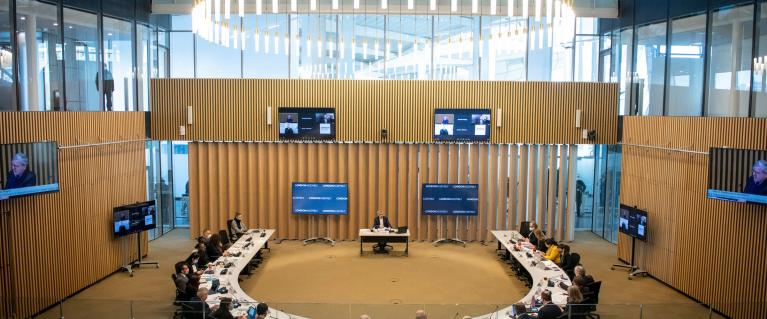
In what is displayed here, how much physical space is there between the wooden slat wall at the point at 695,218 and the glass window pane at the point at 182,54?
12095 millimetres

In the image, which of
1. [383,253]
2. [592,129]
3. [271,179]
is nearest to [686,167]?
[592,129]

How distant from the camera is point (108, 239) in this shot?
1377 cm

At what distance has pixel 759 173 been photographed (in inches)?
403

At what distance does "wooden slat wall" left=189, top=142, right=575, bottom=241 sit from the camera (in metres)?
17.3

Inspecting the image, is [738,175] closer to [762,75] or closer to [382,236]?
[762,75]

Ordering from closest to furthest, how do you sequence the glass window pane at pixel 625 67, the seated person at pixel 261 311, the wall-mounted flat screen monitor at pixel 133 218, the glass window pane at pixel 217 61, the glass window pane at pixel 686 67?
the seated person at pixel 261 311, the glass window pane at pixel 686 67, the wall-mounted flat screen monitor at pixel 133 218, the glass window pane at pixel 625 67, the glass window pane at pixel 217 61

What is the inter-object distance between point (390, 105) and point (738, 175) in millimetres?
8896

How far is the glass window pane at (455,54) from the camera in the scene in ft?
56.6

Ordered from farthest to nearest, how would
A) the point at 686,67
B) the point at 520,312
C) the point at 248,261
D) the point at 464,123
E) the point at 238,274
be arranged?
the point at 464,123, the point at 686,67, the point at 248,261, the point at 238,274, the point at 520,312

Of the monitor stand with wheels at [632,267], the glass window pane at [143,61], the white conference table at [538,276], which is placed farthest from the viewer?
the glass window pane at [143,61]

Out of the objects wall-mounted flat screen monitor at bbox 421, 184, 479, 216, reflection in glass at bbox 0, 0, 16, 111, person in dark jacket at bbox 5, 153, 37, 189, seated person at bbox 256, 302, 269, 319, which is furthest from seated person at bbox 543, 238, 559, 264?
reflection in glass at bbox 0, 0, 16, 111

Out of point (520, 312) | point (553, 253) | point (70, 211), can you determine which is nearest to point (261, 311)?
point (520, 312)

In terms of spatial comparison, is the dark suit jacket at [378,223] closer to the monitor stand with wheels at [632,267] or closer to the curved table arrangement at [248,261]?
the curved table arrangement at [248,261]

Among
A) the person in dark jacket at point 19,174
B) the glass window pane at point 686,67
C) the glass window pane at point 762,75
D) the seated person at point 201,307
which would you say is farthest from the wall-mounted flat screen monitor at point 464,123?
the person in dark jacket at point 19,174
